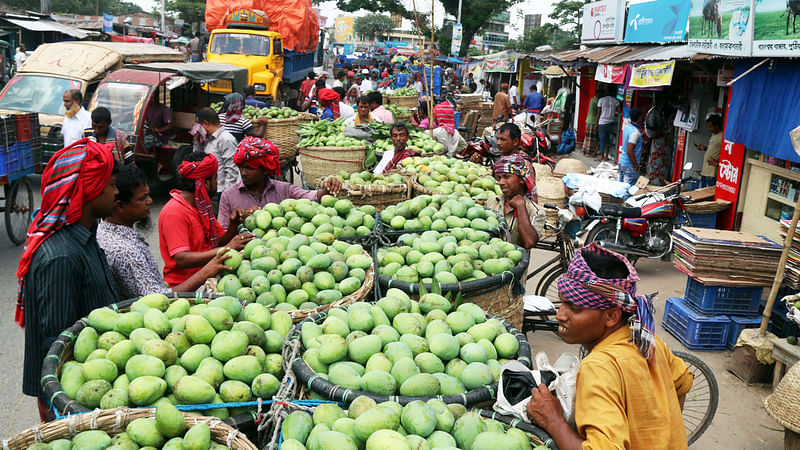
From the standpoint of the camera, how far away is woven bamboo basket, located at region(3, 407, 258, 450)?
1870 millimetres

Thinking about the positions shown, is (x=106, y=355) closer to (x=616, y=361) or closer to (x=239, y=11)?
(x=616, y=361)

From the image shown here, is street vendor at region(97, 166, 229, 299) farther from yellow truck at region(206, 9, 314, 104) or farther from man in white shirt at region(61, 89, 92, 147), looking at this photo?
yellow truck at region(206, 9, 314, 104)

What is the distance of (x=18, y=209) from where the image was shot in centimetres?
715

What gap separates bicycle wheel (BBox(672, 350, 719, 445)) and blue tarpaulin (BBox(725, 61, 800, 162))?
3297mm

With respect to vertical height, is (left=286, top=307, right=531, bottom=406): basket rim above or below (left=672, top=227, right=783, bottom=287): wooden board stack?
above

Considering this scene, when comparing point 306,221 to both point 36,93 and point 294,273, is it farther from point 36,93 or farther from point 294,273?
point 36,93

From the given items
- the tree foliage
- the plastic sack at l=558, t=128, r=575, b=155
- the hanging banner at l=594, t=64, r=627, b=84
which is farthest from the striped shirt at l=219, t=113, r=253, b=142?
the tree foliage

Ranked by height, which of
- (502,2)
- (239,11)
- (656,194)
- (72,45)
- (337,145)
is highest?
(502,2)

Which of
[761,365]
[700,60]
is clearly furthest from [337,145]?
[700,60]

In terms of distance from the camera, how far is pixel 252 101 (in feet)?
37.1

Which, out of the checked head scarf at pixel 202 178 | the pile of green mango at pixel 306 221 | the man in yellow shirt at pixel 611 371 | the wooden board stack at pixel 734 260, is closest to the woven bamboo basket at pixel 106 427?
the man in yellow shirt at pixel 611 371

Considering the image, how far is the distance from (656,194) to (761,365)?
10.2ft

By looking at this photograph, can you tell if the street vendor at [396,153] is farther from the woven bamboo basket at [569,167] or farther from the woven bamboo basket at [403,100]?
the woven bamboo basket at [403,100]

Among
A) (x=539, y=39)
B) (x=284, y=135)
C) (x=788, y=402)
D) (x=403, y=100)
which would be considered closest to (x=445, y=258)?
(x=788, y=402)
